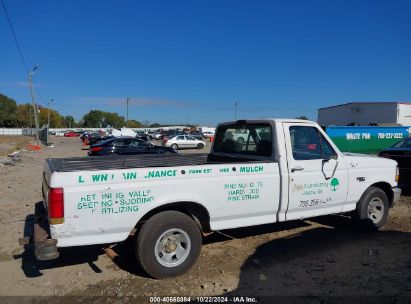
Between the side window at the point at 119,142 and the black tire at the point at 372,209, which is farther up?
the side window at the point at 119,142

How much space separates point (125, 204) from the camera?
451cm

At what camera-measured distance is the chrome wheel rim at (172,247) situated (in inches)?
189

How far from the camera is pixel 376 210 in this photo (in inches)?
275

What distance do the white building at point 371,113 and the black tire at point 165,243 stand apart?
148ft

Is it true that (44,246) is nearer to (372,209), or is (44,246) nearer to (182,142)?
(372,209)

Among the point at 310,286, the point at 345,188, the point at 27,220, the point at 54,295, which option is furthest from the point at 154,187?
the point at 27,220

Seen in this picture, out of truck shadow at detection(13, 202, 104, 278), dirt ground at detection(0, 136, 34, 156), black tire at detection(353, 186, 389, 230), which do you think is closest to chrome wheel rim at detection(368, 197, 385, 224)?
black tire at detection(353, 186, 389, 230)

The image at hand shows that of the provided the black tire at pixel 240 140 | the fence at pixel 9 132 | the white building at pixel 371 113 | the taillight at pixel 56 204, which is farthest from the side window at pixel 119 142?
the fence at pixel 9 132

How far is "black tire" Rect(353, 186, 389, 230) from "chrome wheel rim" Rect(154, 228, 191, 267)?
3.35 m

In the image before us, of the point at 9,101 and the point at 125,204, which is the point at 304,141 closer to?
the point at 125,204

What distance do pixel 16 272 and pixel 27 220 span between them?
2.86 metres

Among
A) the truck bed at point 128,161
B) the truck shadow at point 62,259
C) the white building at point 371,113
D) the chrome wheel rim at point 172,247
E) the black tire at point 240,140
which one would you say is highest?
the white building at point 371,113

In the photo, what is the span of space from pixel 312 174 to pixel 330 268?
1.39 metres

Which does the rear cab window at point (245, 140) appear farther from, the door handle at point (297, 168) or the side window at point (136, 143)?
the side window at point (136, 143)
